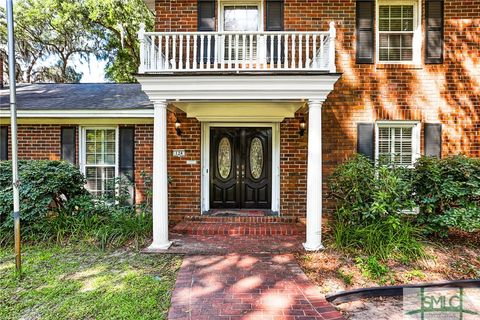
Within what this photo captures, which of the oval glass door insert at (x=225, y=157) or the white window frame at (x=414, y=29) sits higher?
the white window frame at (x=414, y=29)

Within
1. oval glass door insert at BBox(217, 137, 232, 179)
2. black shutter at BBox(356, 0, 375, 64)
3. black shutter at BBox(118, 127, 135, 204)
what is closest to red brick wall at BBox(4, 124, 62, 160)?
black shutter at BBox(118, 127, 135, 204)

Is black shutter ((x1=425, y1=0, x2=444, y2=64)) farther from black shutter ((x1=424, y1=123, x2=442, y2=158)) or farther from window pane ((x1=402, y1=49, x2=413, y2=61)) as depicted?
black shutter ((x1=424, y1=123, x2=442, y2=158))

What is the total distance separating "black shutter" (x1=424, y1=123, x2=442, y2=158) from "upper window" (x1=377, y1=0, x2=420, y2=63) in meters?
1.57

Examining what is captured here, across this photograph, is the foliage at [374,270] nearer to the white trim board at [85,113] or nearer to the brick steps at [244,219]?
the brick steps at [244,219]

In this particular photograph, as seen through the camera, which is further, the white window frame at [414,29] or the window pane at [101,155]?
the window pane at [101,155]

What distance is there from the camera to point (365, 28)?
6.32 metres

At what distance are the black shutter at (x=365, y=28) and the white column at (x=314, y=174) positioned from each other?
2.31m

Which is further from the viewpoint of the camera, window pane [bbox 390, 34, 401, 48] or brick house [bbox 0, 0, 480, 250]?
window pane [bbox 390, 34, 401, 48]

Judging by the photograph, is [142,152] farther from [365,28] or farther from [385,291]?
[365,28]

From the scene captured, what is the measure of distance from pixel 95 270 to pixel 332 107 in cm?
553

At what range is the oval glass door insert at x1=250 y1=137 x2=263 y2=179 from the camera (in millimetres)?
6969

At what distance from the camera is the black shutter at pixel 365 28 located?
631 cm

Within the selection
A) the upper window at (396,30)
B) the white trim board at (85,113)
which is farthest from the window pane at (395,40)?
the white trim board at (85,113)

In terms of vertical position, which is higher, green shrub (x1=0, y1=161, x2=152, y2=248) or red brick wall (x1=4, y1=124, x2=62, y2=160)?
red brick wall (x1=4, y1=124, x2=62, y2=160)
